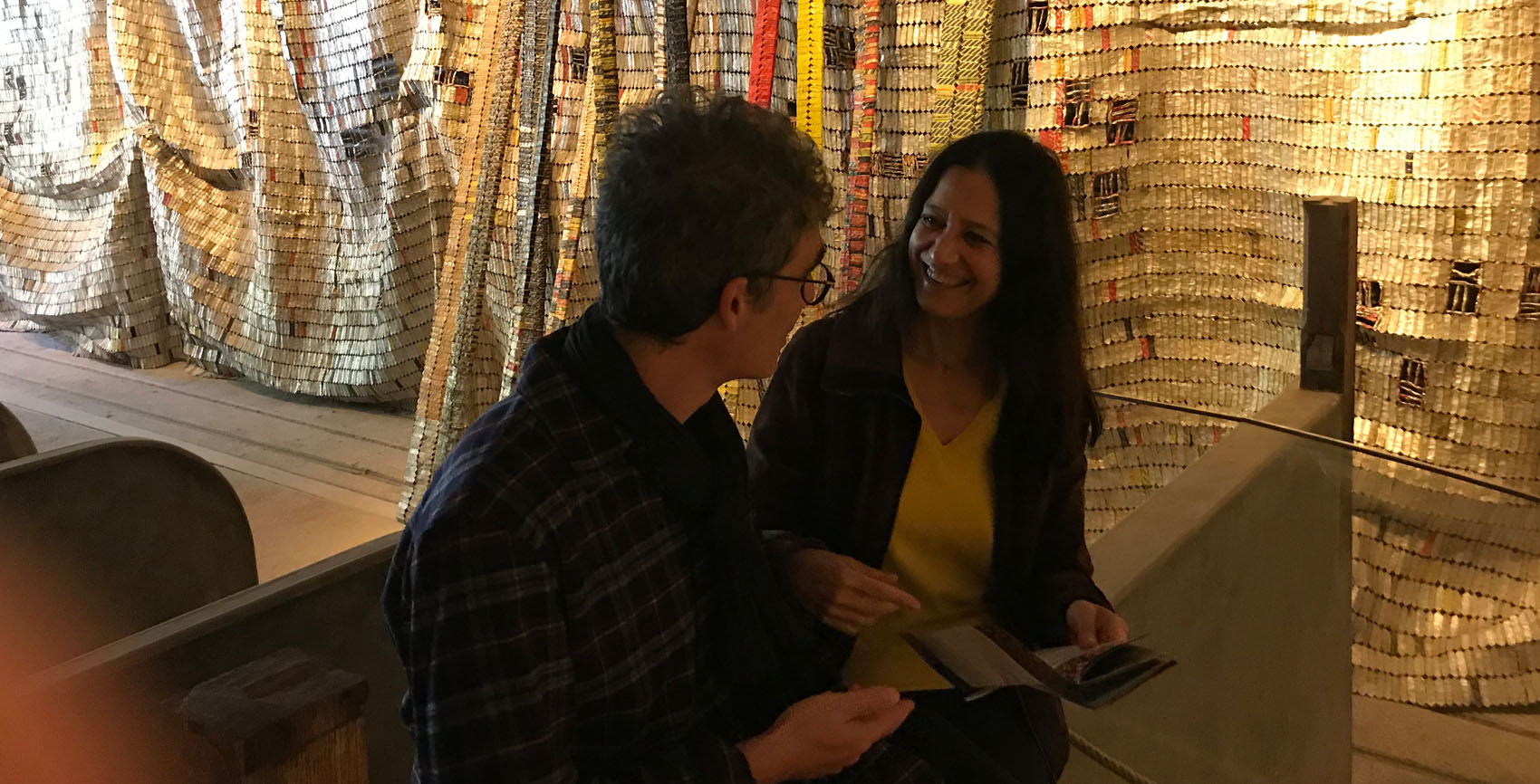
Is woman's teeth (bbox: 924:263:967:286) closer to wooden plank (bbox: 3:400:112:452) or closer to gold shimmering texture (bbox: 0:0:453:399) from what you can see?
gold shimmering texture (bbox: 0:0:453:399)

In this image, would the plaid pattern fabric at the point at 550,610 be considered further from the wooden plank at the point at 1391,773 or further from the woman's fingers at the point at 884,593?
the wooden plank at the point at 1391,773

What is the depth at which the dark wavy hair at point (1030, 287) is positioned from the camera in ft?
4.52

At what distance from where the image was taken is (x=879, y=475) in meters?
1.36

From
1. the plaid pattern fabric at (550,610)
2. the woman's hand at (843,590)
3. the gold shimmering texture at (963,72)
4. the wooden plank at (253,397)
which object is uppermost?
the gold shimmering texture at (963,72)

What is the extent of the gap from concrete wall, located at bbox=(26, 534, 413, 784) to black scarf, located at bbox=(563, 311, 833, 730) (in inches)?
18.9

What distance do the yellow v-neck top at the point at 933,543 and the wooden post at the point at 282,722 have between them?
2.10 ft

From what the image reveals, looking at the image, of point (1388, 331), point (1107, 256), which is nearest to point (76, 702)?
point (1107, 256)

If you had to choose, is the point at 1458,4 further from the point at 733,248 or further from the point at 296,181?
the point at 296,181

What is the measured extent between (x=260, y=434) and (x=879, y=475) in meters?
3.72

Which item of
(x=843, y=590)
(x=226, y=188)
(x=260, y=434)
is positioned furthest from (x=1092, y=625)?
(x=226, y=188)

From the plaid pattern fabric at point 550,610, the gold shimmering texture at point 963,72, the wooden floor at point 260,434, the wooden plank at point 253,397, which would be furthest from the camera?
the wooden plank at point 253,397

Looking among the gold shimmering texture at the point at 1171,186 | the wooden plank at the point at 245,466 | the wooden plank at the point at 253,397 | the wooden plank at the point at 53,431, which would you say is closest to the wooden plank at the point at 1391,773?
the gold shimmering texture at the point at 1171,186

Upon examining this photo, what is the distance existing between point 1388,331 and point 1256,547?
793 mm

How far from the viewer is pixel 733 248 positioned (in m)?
0.90
